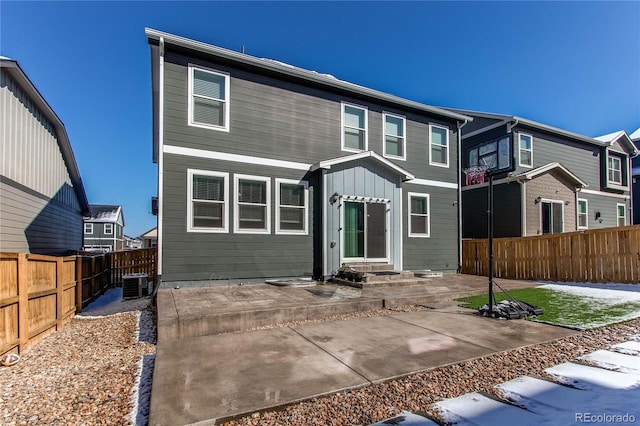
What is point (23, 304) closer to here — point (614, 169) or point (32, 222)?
point (32, 222)

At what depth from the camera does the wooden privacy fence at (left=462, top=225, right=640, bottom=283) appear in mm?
8195

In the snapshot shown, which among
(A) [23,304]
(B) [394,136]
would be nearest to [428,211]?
(B) [394,136]

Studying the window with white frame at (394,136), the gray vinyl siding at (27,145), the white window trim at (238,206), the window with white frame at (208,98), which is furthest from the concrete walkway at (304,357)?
the gray vinyl siding at (27,145)

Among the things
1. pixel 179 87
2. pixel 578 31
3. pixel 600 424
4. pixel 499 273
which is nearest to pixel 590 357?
pixel 600 424

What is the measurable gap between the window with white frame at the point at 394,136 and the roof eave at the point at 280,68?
512 millimetres

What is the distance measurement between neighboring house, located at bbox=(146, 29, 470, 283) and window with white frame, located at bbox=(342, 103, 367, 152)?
0.12 ft

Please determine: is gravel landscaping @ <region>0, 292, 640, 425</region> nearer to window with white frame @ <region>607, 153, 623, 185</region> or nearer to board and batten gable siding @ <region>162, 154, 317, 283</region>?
board and batten gable siding @ <region>162, 154, 317, 283</region>

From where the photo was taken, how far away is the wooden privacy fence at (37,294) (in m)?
3.95

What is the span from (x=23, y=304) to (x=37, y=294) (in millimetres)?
537

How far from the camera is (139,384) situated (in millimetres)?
3133

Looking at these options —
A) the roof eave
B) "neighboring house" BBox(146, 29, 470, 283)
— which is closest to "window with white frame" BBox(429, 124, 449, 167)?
"neighboring house" BBox(146, 29, 470, 283)

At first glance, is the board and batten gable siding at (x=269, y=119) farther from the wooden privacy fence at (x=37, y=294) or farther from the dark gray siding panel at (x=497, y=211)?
the dark gray siding panel at (x=497, y=211)

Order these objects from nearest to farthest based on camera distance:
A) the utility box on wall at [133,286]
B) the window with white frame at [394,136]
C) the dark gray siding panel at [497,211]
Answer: the utility box on wall at [133,286]
the window with white frame at [394,136]
the dark gray siding panel at [497,211]

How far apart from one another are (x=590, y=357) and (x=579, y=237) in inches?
273
